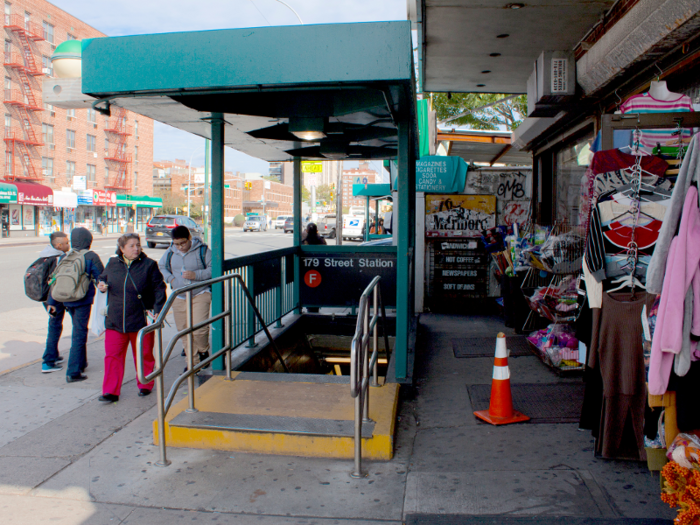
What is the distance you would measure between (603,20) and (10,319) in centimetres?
988

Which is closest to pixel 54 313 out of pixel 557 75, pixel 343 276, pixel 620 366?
pixel 343 276

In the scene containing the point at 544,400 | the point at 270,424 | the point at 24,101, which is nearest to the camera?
the point at 270,424

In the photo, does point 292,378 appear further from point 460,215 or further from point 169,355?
point 460,215

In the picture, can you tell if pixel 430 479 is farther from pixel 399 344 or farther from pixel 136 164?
pixel 136 164

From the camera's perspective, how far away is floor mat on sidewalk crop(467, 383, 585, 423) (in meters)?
4.53

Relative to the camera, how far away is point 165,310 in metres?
3.97

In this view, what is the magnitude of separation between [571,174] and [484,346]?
268 cm

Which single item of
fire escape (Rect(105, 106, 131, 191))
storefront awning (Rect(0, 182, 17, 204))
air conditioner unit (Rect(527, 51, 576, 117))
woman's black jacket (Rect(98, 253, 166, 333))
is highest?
fire escape (Rect(105, 106, 131, 191))

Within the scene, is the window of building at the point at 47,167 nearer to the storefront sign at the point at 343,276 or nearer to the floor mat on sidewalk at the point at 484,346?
the storefront sign at the point at 343,276

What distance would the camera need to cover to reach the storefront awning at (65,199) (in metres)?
41.4

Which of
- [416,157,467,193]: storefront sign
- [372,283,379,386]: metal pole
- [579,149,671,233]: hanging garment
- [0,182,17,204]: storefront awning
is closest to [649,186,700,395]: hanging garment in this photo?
[579,149,671,233]: hanging garment

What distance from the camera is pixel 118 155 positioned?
173 ft

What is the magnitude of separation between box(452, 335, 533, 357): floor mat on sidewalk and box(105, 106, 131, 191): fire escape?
51.0 m

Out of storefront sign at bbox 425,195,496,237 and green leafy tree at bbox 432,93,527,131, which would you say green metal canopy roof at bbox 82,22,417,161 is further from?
green leafy tree at bbox 432,93,527,131
